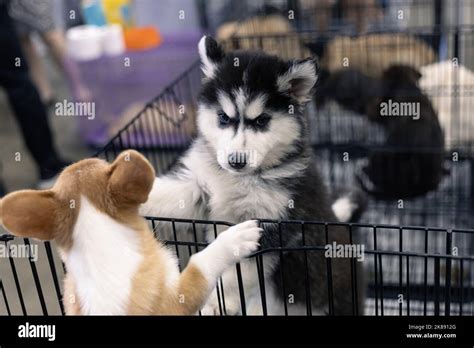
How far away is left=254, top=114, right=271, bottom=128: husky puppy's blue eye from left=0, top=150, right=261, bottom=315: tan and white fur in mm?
281

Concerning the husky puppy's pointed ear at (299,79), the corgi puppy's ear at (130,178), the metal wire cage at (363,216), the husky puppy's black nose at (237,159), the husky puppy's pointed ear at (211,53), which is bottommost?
the metal wire cage at (363,216)

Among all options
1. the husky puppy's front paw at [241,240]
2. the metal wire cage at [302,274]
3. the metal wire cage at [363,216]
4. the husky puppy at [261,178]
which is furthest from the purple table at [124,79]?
the husky puppy's front paw at [241,240]

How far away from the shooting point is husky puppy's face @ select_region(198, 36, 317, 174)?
118 cm

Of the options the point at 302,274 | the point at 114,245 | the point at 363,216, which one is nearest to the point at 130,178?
the point at 114,245

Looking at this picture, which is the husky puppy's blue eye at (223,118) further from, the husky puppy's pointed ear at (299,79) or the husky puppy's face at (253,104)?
the husky puppy's pointed ear at (299,79)

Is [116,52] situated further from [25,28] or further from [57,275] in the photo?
[57,275]

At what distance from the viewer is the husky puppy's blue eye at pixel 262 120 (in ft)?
3.97

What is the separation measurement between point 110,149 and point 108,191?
525 millimetres

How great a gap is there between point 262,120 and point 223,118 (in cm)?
8

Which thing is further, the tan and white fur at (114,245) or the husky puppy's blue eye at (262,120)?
the husky puppy's blue eye at (262,120)

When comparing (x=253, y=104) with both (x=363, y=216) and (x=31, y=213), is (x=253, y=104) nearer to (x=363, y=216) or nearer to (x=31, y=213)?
(x=31, y=213)
